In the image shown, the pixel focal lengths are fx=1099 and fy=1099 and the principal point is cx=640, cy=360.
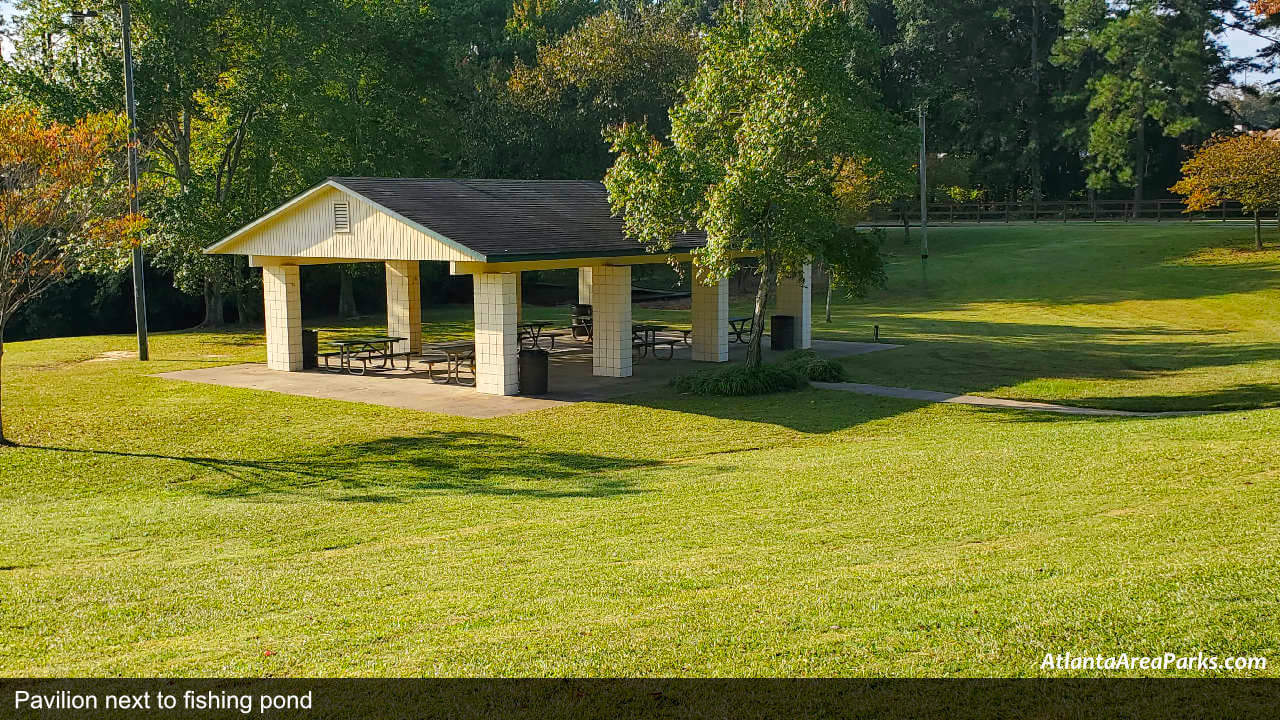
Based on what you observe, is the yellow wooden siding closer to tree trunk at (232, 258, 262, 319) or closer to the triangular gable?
the triangular gable

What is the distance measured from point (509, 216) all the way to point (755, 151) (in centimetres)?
616

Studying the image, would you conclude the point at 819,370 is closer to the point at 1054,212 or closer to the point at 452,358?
the point at 452,358

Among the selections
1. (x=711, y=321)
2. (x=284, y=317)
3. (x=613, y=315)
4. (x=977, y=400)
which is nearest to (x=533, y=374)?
(x=613, y=315)

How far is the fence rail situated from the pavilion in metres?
36.2

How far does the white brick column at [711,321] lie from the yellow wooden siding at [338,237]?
7338mm

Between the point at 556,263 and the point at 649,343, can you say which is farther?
the point at 649,343

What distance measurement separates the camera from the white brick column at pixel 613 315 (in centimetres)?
2383

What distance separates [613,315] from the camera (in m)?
24.0

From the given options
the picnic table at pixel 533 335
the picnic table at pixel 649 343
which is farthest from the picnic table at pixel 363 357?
the picnic table at pixel 649 343

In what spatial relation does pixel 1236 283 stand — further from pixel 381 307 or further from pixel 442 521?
pixel 442 521

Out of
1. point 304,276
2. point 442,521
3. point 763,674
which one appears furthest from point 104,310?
point 763,674

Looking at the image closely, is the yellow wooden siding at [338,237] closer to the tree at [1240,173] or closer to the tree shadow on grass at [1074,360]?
the tree shadow on grass at [1074,360]

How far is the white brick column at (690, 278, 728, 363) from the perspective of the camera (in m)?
26.4

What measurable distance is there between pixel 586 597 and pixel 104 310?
37.5 meters
